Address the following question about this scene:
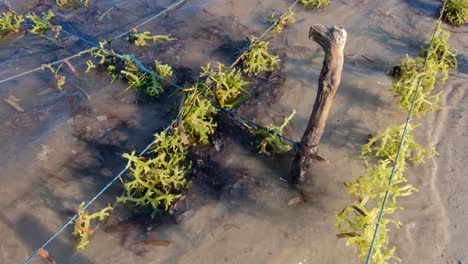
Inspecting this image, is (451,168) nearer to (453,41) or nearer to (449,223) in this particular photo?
(449,223)

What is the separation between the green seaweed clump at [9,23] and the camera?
6.03 metres

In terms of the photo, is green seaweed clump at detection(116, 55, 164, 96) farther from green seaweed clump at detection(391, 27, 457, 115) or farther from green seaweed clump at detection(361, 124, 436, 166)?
green seaweed clump at detection(391, 27, 457, 115)

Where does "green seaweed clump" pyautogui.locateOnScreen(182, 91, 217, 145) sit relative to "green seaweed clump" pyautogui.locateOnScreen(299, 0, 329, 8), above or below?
below

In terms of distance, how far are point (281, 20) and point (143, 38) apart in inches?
83.8

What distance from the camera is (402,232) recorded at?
3.56m

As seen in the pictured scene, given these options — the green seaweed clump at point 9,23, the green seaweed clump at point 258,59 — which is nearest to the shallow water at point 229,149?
the green seaweed clump at point 258,59

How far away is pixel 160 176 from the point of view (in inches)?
148

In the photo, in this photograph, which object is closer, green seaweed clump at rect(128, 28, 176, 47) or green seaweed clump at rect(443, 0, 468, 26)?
green seaweed clump at rect(128, 28, 176, 47)

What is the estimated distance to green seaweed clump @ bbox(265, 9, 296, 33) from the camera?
6113 mm

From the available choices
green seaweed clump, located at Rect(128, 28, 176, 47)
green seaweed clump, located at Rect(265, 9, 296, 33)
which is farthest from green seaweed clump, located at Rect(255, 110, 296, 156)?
green seaweed clump, located at Rect(128, 28, 176, 47)

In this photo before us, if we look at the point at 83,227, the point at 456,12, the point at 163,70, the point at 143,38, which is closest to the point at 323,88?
the point at 83,227

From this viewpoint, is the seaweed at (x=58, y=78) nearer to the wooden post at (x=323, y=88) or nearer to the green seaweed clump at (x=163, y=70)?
the green seaweed clump at (x=163, y=70)

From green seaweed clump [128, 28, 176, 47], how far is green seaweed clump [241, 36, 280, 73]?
4.34ft

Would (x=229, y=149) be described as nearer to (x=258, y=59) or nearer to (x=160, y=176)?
(x=160, y=176)
